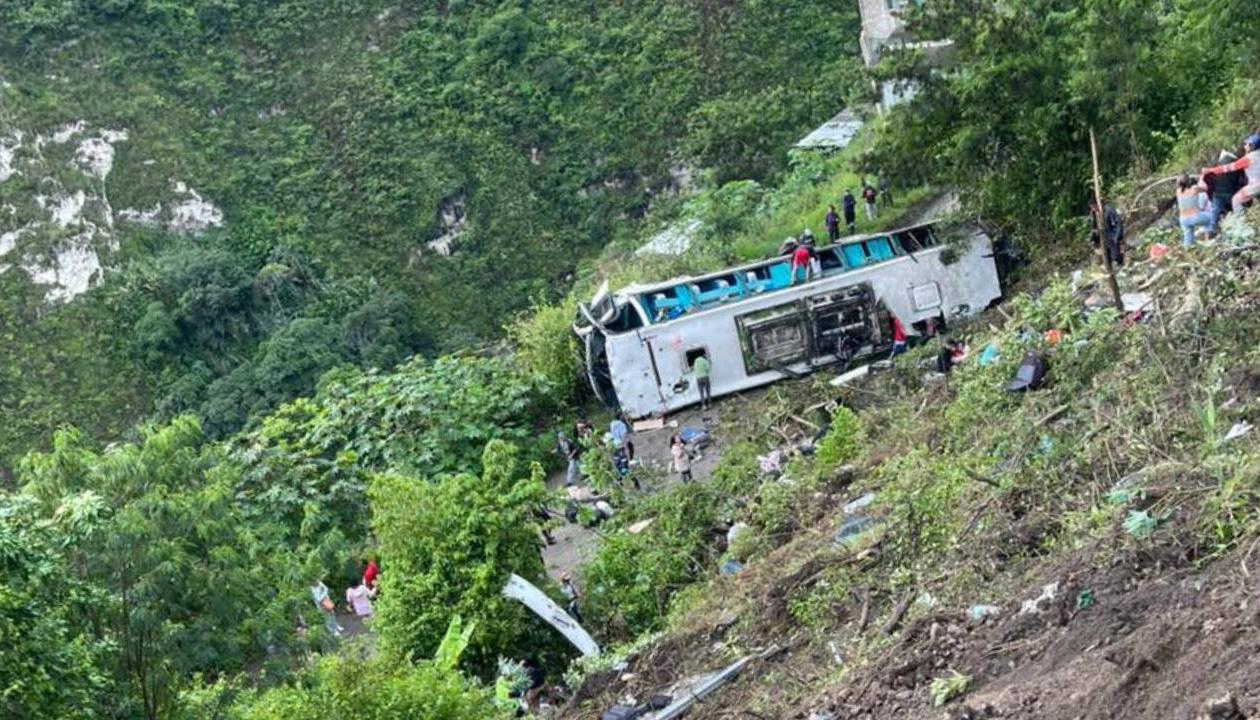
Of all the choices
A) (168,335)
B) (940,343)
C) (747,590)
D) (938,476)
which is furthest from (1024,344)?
(168,335)

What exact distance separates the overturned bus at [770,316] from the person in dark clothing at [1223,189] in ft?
20.0

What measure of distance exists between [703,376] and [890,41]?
6.26 m

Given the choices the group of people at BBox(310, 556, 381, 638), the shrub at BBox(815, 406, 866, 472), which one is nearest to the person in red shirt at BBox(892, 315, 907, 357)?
the shrub at BBox(815, 406, 866, 472)

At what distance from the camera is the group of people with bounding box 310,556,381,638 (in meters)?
15.0

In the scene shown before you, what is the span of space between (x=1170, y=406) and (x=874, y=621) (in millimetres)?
2499

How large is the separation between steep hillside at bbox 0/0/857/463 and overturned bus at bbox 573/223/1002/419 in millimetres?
16228

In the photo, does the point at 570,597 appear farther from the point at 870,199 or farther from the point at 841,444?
the point at 870,199

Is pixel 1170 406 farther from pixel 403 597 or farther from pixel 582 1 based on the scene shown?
pixel 582 1

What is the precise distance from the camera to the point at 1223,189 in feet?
41.3

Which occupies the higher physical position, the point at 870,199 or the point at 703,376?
the point at 870,199

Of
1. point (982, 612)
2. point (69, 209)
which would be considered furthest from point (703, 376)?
point (69, 209)

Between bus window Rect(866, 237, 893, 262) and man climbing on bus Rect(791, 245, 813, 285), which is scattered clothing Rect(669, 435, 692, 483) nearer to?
man climbing on bus Rect(791, 245, 813, 285)

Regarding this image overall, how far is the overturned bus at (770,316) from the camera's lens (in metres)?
18.3

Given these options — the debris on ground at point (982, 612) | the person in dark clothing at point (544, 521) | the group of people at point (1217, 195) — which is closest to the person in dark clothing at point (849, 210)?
the person in dark clothing at point (544, 521)
